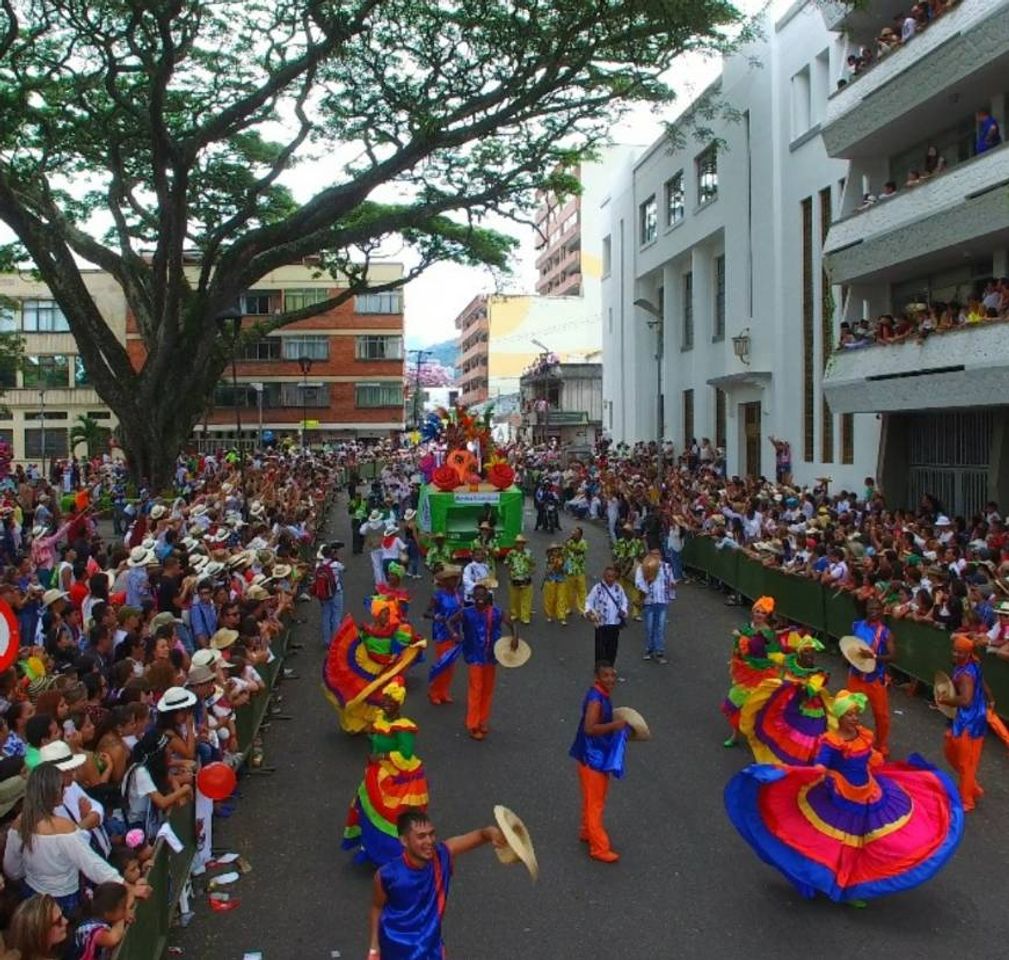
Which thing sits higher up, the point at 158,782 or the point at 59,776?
the point at 59,776

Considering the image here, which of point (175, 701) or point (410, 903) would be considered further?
point (175, 701)

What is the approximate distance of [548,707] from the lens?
39.3 feet

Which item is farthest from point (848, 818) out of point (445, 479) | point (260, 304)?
point (260, 304)

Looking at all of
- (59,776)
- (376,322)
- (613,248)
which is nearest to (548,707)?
(59,776)

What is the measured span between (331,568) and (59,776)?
29.2 feet

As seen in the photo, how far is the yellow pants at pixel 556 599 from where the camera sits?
16891 millimetres

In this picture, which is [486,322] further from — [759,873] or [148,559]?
[759,873]

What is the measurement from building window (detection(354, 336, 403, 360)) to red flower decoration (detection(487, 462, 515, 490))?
40.2 metres

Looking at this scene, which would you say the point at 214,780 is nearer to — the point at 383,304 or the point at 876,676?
the point at 876,676

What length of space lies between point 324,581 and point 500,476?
26.5 feet

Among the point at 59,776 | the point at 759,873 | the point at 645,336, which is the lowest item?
the point at 759,873

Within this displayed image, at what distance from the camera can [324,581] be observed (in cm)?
1421

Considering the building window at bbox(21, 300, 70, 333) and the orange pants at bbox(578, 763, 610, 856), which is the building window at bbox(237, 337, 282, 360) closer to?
the building window at bbox(21, 300, 70, 333)

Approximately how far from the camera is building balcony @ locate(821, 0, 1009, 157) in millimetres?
17094
